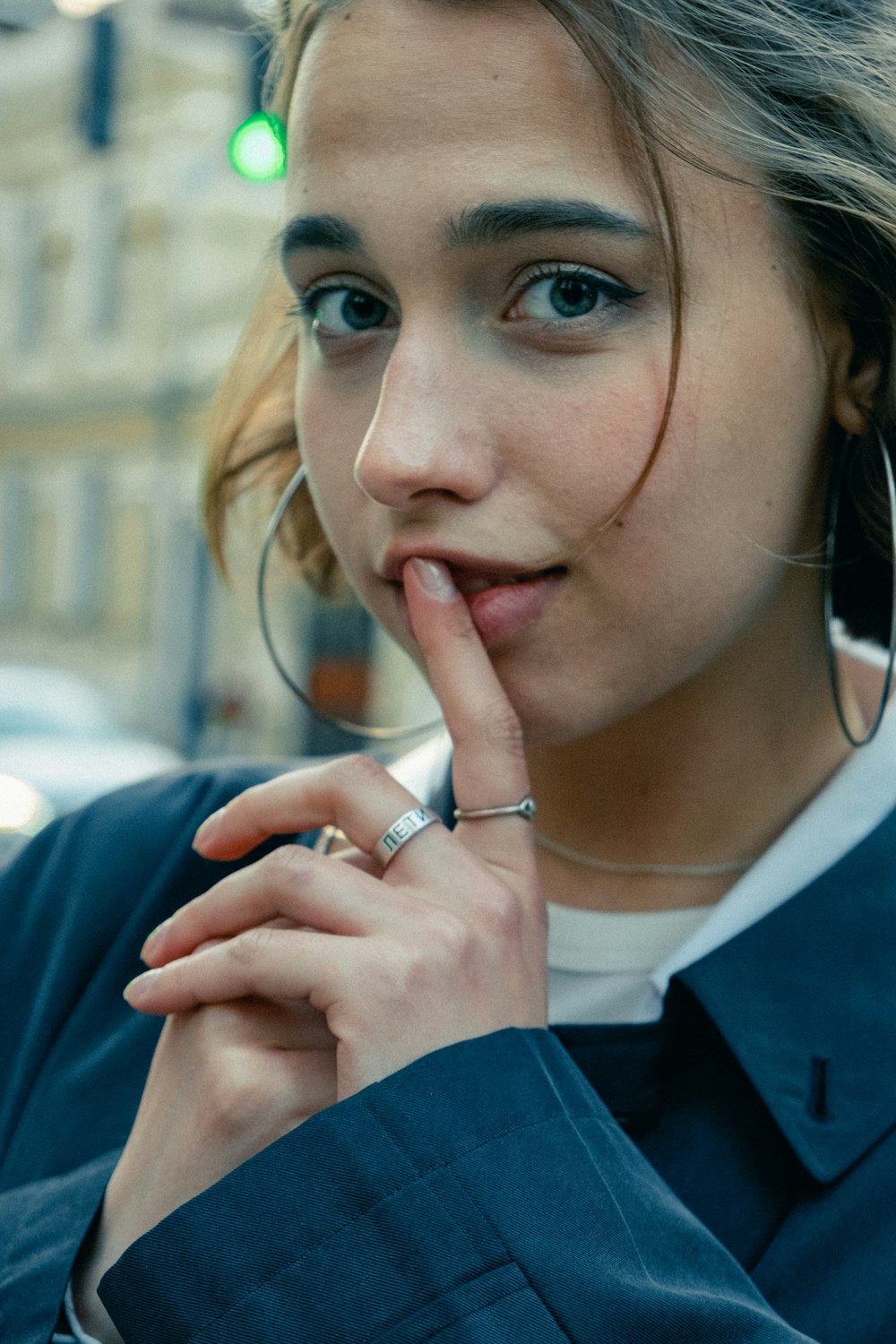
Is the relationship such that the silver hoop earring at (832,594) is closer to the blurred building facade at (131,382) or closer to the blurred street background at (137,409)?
the blurred building facade at (131,382)

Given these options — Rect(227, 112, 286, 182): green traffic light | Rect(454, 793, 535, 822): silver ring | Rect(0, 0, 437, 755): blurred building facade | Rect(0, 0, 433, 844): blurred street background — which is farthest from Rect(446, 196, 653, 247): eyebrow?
Rect(0, 0, 433, 844): blurred street background

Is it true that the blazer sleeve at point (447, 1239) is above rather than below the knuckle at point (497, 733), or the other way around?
below

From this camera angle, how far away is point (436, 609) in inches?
47.3

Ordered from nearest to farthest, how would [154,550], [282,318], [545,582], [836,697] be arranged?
[545,582]
[836,697]
[282,318]
[154,550]

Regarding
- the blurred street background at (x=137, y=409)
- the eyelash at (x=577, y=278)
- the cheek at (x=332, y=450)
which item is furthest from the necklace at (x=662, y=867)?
the blurred street background at (x=137, y=409)

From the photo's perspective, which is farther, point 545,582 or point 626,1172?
point 545,582

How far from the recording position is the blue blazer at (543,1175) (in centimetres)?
93

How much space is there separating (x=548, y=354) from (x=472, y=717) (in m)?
0.29

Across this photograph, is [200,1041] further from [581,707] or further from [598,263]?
[598,263]

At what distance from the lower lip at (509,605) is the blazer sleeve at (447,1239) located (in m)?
0.34

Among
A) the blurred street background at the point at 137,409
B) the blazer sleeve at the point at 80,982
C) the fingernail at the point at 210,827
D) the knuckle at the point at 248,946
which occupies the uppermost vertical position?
the knuckle at the point at 248,946

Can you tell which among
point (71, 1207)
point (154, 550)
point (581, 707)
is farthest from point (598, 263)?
point (154, 550)

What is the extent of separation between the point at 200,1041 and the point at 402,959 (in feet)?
0.60

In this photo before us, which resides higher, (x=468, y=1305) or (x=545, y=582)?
(x=545, y=582)
